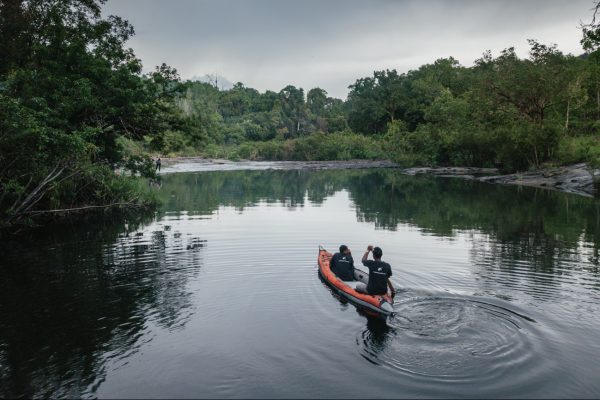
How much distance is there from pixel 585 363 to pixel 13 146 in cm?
2291

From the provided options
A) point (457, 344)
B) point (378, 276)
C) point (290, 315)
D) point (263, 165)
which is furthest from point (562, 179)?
point (263, 165)

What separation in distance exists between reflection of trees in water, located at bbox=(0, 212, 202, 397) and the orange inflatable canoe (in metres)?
4.64

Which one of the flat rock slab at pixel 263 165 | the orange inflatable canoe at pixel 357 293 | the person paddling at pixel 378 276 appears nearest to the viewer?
the orange inflatable canoe at pixel 357 293

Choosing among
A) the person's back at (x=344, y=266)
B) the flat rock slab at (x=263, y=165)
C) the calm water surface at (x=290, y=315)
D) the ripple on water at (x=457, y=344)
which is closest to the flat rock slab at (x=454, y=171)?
the flat rock slab at (x=263, y=165)

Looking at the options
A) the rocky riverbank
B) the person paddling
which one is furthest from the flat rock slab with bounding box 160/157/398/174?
the person paddling

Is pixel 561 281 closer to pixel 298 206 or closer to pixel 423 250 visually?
pixel 423 250

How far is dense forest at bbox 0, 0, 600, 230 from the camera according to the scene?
2336cm

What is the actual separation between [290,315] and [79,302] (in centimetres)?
645

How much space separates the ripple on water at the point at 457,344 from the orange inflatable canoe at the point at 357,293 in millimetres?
372

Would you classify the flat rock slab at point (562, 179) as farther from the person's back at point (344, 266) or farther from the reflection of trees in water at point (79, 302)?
the reflection of trees in water at point (79, 302)

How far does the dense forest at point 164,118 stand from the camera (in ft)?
76.6

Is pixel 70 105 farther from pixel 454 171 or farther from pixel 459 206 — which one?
pixel 454 171

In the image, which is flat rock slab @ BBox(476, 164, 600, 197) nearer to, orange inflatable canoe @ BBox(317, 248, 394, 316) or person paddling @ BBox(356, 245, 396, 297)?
orange inflatable canoe @ BBox(317, 248, 394, 316)

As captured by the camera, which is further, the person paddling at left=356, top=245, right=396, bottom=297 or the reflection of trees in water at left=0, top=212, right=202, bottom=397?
the person paddling at left=356, top=245, right=396, bottom=297
